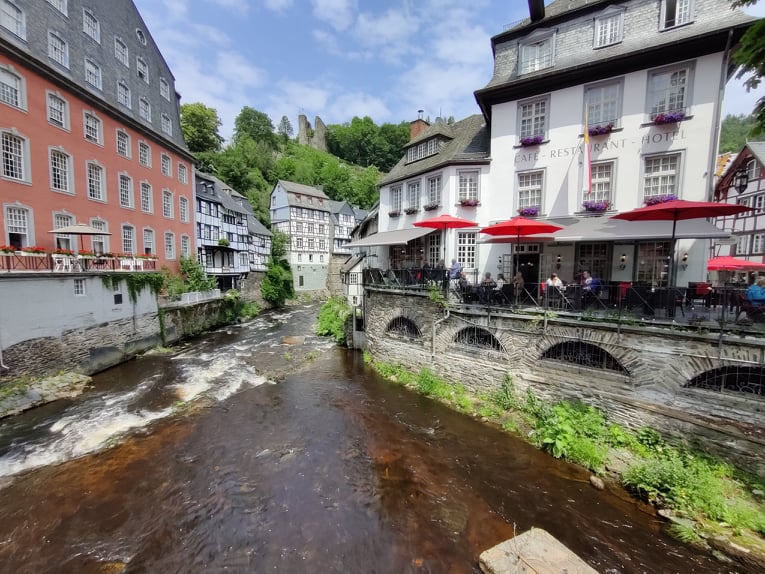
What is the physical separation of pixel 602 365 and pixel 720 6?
522 inches

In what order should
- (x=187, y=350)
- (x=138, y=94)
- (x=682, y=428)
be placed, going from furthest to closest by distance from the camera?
(x=138, y=94)
(x=187, y=350)
(x=682, y=428)

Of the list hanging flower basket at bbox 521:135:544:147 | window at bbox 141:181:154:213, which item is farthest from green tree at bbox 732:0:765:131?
window at bbox 141:181:154:213

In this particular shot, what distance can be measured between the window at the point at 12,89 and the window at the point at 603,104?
938 inches

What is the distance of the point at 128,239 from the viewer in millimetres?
20078

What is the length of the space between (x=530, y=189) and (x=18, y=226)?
2269 centimetres

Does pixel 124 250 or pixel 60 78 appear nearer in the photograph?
pixel 60 78

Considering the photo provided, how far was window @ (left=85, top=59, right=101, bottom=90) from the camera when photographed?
1759cm

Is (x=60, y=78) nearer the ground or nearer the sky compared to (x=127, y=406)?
nearer the sky

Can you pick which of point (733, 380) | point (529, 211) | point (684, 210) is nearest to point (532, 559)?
point (733, 380)

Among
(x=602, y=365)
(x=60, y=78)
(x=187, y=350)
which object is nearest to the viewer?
(x=602, y=365)

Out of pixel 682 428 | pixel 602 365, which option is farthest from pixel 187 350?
pixel 682 428

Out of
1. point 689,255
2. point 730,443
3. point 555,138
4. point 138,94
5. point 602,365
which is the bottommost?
point 730,443

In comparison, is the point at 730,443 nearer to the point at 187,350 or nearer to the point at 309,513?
the point at 309,513

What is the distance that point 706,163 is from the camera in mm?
11305
